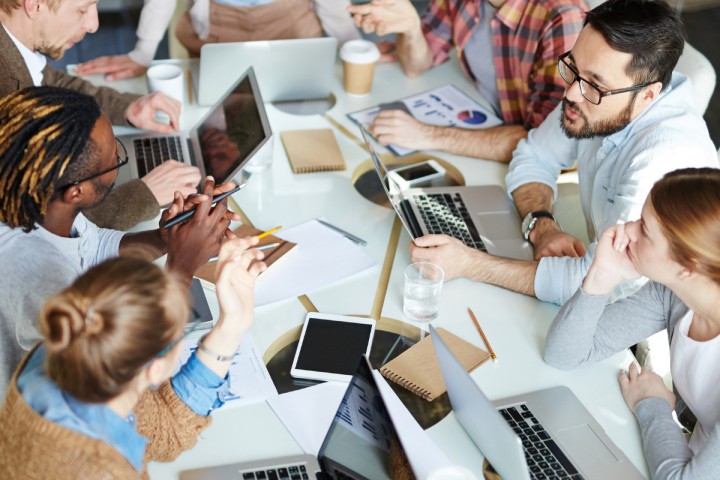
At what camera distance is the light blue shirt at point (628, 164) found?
69.9 inches

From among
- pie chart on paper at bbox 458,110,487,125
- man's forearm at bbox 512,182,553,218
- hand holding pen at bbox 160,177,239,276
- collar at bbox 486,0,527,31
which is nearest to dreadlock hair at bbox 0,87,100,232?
hand holding pen at bbox 160,177,239,276

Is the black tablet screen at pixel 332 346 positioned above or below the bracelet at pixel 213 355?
below

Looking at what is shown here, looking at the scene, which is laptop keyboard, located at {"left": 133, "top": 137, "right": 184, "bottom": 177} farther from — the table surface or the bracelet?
the bracelet

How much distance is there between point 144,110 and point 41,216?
0.89m

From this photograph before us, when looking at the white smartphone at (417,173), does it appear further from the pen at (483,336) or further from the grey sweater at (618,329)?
the grey sweater at (618,329)

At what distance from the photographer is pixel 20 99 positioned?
4.45 feet

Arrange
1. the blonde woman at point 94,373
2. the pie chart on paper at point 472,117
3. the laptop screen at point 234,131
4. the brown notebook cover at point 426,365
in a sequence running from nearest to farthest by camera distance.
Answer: the blonde woman at point 94,373 < the brown notebook cover at point 426,365 < the laptop screen at point 234,131 < the pie chart on paper at point 472,117

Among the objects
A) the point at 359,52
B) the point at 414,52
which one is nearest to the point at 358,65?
the point at 359,52

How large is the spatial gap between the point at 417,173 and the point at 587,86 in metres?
0.55

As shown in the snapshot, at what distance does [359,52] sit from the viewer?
249 centimetres

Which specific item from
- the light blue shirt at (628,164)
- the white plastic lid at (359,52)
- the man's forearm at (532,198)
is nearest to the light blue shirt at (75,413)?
the light blue shirt at (628,164)

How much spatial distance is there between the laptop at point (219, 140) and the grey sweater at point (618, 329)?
32.6 inches

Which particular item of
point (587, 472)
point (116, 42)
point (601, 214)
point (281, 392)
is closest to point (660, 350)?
point (601, 214)

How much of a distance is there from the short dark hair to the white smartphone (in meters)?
0.61
